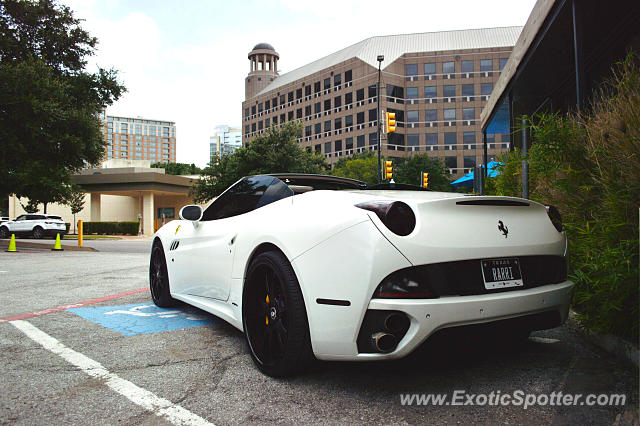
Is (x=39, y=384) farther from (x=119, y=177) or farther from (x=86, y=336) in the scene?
(x=119, y=177)

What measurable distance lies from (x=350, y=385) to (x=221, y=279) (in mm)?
1380

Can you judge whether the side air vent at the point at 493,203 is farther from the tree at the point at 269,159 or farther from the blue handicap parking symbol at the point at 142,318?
the tree at the point at 269,159

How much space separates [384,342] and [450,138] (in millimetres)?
61585

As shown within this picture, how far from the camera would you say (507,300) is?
Result: 2496 millimetres

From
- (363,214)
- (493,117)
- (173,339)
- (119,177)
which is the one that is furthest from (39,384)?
(119,177)

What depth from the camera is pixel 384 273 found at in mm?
2326

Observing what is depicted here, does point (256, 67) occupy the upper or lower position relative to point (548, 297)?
upper

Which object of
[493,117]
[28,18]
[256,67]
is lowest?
[493,117]

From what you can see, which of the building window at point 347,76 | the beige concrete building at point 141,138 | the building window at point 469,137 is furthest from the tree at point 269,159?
the beige concrete building at point 141,138

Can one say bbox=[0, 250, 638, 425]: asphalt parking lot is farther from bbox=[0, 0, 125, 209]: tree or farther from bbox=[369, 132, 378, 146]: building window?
bbox=[369, 132, 378, 146]: building window

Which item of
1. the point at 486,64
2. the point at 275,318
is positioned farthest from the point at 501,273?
the point at 486,64

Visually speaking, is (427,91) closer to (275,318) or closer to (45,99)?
(45,99)

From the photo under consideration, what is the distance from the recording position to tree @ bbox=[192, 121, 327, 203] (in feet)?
98.4

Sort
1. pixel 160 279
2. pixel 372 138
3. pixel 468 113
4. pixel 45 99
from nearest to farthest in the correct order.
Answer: pixel 160 279
pixel 45 99
pixel 468 113
pixel 372 138
